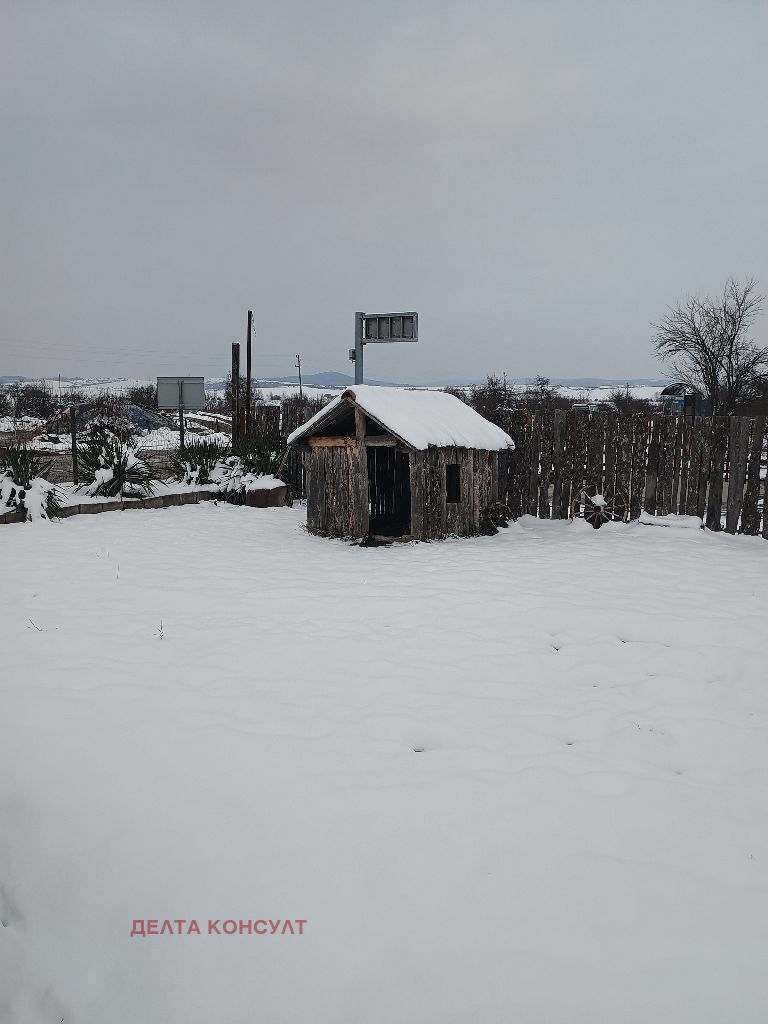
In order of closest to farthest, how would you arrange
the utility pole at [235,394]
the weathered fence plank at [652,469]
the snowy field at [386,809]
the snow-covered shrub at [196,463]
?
1. the snowy field at [386,809]
2. the weathered fence plank at [652,469]
3. the snow-covered shrub at [196,463]
4. the utility pole at [235,394]

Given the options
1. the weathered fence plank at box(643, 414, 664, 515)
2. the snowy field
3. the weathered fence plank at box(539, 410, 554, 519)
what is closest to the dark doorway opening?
the weathered fence plank at box(539, 410, 554, 519)

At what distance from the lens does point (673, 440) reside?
890 cm

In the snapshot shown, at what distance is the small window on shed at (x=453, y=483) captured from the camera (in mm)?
8734

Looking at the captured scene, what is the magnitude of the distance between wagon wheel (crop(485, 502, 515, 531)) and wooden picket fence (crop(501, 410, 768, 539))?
0.39 m

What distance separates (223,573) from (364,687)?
3.04 m

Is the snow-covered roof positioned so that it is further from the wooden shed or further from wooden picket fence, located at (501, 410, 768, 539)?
wooden picket fence, located at (501, 410, 768, 539)

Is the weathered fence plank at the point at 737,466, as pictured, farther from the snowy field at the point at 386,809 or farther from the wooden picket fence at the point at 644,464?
the snowy field at the point at 386,809

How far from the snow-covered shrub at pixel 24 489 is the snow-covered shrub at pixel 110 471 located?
1167 mm

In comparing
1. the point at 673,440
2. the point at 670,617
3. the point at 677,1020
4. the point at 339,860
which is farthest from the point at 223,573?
the point at 673,440

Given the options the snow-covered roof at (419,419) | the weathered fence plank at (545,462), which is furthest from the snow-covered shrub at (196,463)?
the weathered fence plank at (545,462)

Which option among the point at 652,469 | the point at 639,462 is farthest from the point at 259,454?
the point at 652,469

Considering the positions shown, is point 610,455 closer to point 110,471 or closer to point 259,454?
point 259,454

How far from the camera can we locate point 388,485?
10.6m

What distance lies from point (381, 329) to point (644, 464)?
5304 mm
